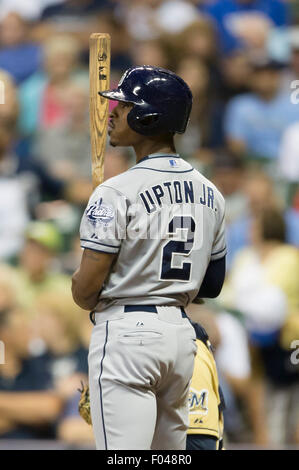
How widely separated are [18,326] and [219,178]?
6.10ft

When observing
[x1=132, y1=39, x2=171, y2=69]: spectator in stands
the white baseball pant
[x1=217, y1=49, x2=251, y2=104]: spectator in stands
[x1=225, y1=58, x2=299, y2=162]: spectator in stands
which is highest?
[x1=132, y1=39, x2=171, y2=69]: spectator in stands

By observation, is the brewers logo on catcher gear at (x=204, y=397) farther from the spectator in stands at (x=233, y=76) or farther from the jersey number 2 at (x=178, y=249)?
the spectator in stands at (x=233, y=76)

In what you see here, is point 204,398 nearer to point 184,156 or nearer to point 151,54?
point 184,156

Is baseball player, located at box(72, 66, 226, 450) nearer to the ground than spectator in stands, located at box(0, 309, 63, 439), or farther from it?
farther from it

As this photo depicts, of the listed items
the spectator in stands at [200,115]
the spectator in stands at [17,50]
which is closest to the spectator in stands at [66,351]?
the spectator in stands at [200,115]

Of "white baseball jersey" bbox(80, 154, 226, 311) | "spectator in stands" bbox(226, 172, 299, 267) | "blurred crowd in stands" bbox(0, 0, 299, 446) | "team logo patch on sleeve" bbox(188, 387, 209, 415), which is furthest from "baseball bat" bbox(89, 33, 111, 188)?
"spectator in stands" bbox(226, 172, 299, 267)

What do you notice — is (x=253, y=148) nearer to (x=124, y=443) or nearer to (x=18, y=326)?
(x=18, y=326)

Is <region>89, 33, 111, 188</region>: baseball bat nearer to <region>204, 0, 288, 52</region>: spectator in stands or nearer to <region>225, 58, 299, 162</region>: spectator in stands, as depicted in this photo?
<region>225, 58, 299, 162</region>: spectator in stands

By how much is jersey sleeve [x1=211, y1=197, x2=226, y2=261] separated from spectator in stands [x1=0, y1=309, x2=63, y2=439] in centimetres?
284

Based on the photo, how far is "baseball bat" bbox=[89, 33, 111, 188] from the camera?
11.3 ft

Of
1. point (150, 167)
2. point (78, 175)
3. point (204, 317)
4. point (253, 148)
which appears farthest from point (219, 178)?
point (150, 167)

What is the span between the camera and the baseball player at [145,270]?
2982 millimetres

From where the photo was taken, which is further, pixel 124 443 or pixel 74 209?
pixel 74 209

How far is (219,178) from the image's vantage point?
668 cm
